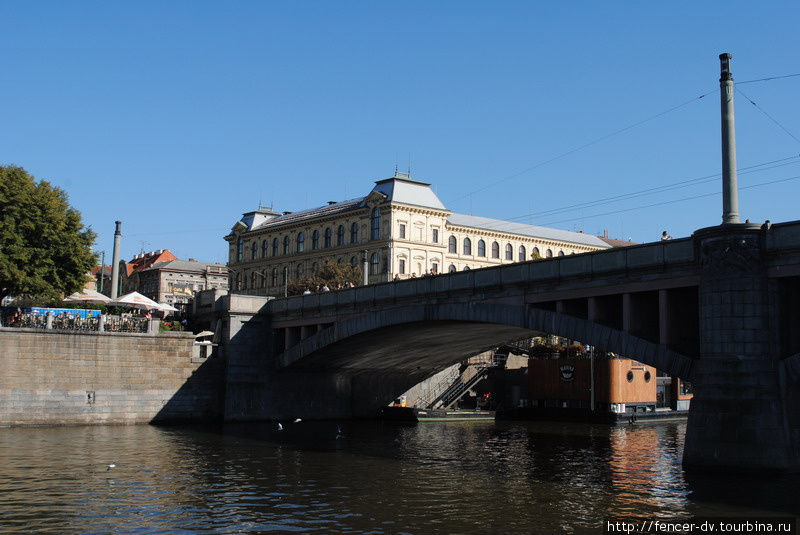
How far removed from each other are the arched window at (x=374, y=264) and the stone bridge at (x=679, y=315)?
55829 millimetres

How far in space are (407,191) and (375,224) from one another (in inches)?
243

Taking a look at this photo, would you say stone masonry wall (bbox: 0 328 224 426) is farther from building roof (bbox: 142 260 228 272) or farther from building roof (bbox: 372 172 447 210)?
building roof (bbox: 142 260 228 272)

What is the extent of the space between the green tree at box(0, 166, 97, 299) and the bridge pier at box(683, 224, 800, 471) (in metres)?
41.0

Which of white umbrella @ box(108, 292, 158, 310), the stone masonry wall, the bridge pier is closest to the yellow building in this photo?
white umbrella @ box(108, 292, 158, 310)

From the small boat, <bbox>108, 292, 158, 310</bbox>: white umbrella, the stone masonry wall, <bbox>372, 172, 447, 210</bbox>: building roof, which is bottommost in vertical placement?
the small boat

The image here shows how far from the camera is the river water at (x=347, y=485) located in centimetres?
2398

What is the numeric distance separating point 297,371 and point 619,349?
112 ft

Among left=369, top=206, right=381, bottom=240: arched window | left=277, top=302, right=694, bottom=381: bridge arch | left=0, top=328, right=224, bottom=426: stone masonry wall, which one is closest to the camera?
left=277, top=302, right=694, bottom=381: bridge arch

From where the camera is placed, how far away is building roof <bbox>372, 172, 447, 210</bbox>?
115m

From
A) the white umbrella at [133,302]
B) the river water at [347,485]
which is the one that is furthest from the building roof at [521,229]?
the river water at [347,485]

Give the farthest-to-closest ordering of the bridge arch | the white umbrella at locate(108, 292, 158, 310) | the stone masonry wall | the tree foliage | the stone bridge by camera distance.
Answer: the tree foliage, the white umbrella at locate(108, 292, 158, 310), the stone masonry wall, the bridge arch, the stone bridge

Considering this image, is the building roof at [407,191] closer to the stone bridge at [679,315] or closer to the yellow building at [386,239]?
the yellow building at [386,239]

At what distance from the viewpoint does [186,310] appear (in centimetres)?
7000

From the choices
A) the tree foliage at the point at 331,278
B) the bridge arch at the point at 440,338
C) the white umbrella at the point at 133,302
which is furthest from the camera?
the tree foliage at the point at 331,278
